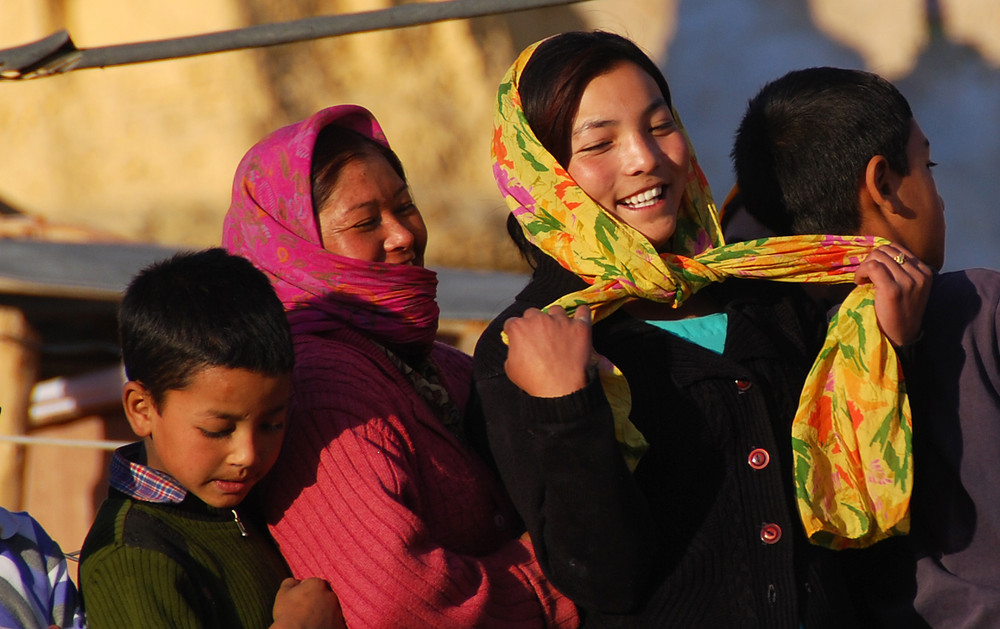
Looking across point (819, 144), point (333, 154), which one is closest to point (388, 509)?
point (333, 154)

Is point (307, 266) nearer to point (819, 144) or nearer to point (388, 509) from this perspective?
point (388, 509)

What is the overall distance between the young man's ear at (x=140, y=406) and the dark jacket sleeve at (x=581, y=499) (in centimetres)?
58

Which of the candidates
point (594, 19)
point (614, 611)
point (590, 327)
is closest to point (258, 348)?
point (590, 327)

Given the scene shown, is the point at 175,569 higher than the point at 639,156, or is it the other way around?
the point at 639,156

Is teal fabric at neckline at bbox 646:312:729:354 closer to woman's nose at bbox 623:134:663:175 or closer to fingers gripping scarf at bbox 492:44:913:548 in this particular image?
fingers gripping scarf at bbox 492:44:913:548

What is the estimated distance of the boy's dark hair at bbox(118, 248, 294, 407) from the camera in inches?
75.5

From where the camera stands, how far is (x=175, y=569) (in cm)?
183

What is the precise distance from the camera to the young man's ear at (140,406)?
1967mm

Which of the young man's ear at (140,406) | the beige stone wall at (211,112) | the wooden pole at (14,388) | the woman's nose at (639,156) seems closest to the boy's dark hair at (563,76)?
the woman's nose at (639,156)

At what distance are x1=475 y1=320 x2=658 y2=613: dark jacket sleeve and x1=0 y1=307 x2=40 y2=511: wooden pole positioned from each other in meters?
3.64

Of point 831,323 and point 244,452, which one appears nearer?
point 244,452

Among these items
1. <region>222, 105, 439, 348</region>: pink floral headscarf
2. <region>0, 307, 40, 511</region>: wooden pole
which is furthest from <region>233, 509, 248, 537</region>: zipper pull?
<region>0, 307, 40, 511</region>: wooden pole

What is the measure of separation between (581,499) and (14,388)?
12.5 ft

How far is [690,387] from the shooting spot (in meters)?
1.98
